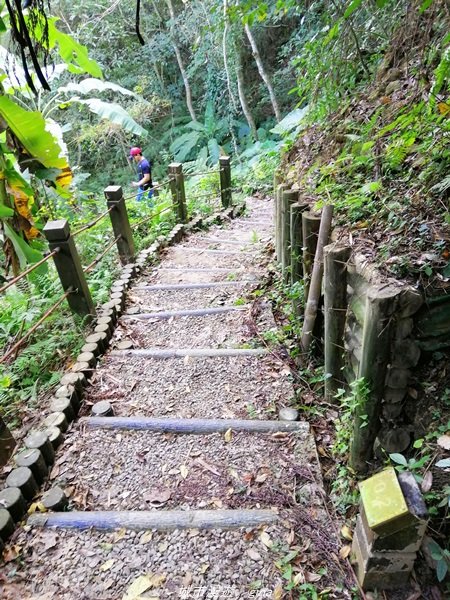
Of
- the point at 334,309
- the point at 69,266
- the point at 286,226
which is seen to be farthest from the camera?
the point at 286,226

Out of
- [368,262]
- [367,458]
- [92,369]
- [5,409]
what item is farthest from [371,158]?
[5,409]

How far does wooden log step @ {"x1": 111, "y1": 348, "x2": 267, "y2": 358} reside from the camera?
3125mm

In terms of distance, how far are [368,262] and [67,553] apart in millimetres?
1984

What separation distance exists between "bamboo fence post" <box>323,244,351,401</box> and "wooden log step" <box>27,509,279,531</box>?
3.05 feet

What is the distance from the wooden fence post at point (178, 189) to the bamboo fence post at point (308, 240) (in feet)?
13.0

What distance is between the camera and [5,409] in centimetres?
285

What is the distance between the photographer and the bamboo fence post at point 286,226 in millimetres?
3299

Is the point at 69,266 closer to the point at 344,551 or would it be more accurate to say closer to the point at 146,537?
the point at 146,537

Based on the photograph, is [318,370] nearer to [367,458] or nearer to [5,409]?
[367,458]

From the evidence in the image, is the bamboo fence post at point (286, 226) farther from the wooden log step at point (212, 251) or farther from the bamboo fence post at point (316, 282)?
the wooden log step at point (212, 251)

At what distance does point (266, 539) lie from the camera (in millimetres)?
1784

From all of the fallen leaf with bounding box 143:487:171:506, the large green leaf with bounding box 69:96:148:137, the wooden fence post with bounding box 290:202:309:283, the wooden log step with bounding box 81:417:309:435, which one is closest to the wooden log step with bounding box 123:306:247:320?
the wooden fence post with bounding box 290:202:309:283

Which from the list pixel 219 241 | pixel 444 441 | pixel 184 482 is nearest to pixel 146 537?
pixel 184 482

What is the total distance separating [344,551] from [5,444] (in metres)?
1.84
